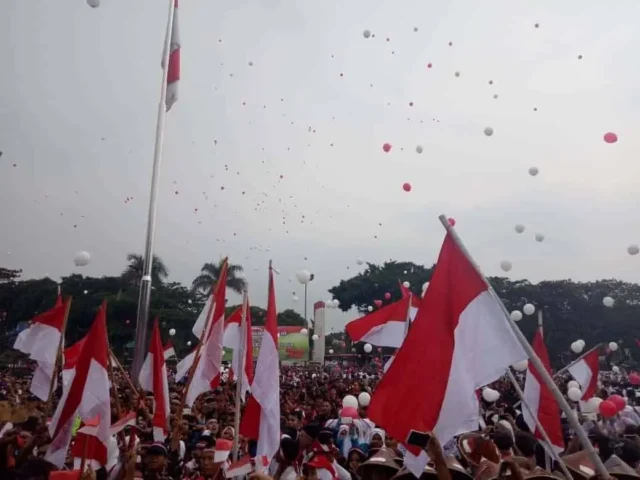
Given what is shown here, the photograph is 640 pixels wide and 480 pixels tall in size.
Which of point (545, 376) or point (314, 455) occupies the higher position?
point (545, 376)

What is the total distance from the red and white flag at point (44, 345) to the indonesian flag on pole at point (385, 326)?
13.8ft

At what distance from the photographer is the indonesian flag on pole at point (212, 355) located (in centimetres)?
717

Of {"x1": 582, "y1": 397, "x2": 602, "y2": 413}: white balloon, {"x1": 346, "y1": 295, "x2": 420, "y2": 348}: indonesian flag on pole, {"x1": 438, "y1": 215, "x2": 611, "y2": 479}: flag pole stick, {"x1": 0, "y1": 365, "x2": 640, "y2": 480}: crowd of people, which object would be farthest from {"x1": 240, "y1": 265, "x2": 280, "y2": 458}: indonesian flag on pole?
{"x1": 582, "y1": 397, "x2": 602, "y2": 413}: white balloon

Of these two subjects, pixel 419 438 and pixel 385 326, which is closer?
pixel 419 438

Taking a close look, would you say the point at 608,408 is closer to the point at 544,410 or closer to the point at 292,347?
the point at 544,410

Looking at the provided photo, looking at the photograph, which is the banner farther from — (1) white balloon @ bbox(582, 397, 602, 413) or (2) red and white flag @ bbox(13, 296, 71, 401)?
(2) red and white flag @ bbox(13, 296, 71, 401)

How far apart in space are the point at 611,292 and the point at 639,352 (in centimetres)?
476

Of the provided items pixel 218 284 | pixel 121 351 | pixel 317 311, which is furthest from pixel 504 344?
pixel 121 351

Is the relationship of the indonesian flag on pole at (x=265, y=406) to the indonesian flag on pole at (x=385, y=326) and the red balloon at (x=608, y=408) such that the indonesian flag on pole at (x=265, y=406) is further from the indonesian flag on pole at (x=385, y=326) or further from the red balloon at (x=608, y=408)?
the red balloon at (x=608, y=408)

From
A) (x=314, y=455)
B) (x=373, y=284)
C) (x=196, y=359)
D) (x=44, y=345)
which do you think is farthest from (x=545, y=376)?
(x=373, y=284)

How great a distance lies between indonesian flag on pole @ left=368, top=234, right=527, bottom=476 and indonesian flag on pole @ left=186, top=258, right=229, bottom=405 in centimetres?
398

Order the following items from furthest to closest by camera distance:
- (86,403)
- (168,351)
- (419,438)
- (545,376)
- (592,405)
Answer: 1. (168,351)
2. (592,405)
3. (86,403)
4. (419,438)
5. (545,376)

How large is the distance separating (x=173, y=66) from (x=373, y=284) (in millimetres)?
37834

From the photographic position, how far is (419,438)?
10.4ft
